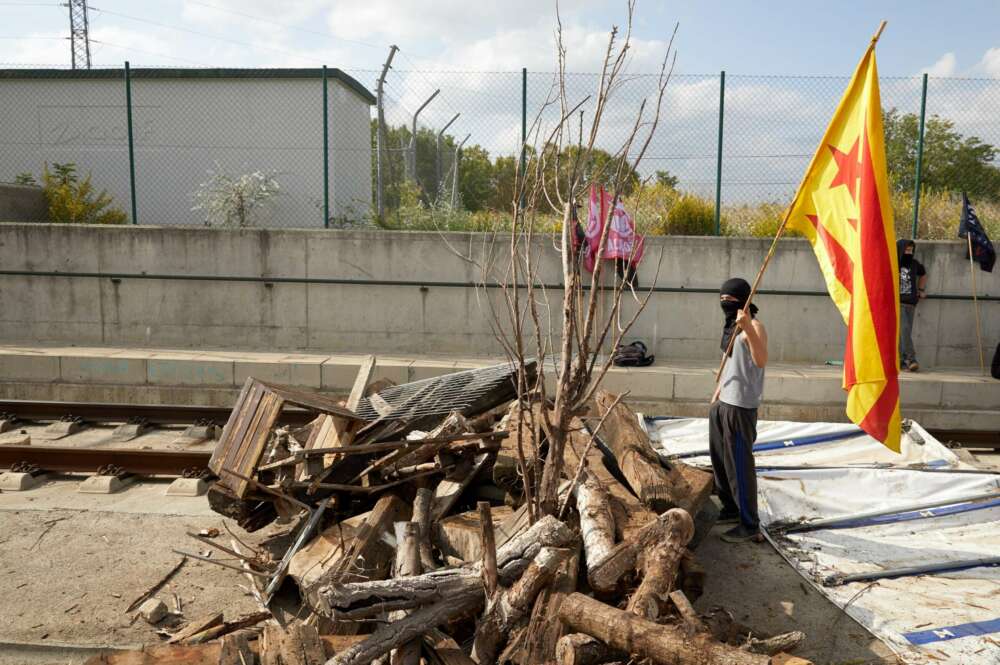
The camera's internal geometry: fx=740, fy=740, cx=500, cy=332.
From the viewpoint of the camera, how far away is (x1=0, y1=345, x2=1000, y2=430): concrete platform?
9383 mm

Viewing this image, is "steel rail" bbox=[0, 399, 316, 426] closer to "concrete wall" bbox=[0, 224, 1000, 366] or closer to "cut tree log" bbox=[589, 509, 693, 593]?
"concrete wall" bbox=[0, 224, 1000, 366]

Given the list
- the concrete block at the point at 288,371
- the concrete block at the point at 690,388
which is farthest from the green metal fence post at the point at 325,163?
the concrete block at the point at 690,388

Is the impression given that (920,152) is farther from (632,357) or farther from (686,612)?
(686,612)

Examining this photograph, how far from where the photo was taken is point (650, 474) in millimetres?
4633

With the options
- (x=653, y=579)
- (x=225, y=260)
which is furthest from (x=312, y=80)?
(x=653, y=579)

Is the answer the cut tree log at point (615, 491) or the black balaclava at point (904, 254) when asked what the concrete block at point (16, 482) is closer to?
the cut tree log at point (615, 491)

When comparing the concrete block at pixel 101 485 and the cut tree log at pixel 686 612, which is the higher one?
the cut tree log at pixel 686 612

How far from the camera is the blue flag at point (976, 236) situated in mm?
10445

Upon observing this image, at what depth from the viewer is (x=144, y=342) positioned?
11398 mm

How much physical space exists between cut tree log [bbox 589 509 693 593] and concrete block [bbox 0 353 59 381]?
8.98 m

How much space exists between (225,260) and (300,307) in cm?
139

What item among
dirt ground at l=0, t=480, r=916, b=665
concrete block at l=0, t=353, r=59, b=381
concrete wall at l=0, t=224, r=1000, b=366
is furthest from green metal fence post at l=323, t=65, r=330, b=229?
dirt ground at l=0, t=480, r=916, b=665

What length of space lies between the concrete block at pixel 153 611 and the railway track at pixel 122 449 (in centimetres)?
264

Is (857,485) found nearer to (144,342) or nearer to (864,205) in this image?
(864,205)
